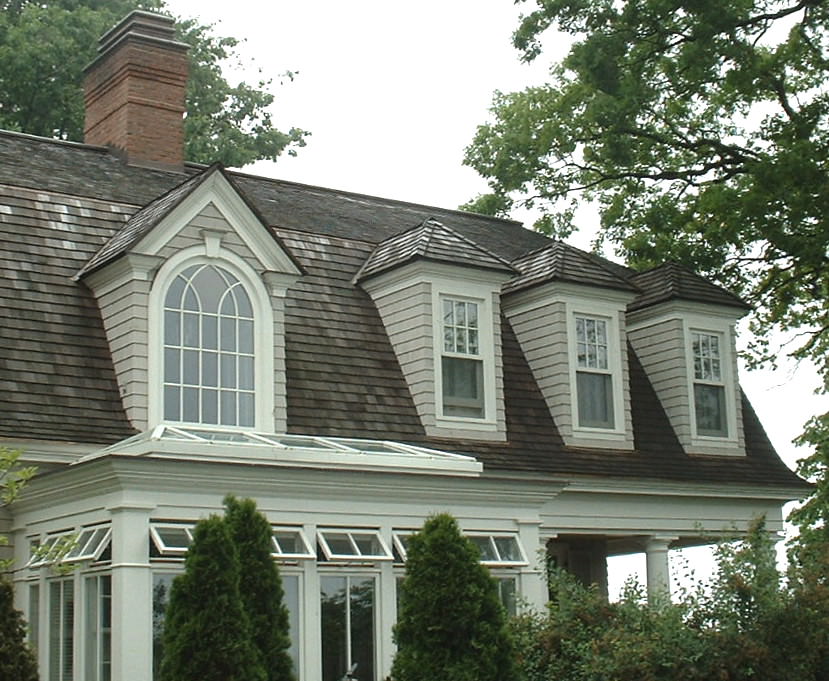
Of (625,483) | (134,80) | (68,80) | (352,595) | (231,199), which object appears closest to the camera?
(352,595)

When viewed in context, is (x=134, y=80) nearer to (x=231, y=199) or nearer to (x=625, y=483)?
(x=231, y=199)

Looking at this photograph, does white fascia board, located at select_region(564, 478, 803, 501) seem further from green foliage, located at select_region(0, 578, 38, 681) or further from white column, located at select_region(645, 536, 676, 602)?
green foliage, located at select_region(0, 578, 38, 681)

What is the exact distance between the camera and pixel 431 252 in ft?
59.7

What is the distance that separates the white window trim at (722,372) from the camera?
20656mm


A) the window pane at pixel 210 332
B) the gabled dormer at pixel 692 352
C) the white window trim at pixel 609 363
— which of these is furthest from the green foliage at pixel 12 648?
the gabled dormer at pixel 692 352

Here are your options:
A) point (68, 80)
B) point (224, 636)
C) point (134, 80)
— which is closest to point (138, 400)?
point (224, 636)

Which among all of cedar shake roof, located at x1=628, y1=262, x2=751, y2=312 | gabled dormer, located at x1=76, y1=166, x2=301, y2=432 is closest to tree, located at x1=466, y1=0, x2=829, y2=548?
cedar shake roof, located at x1=628, y1=262, x2=751, y2=312

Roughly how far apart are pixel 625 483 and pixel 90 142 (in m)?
9.41

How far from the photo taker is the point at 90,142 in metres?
Answer: 21.3

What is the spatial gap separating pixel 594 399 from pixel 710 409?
231 cm

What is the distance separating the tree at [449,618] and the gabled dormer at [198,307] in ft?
13.7

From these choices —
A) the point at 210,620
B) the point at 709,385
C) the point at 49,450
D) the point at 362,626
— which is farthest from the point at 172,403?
the point at 709,385

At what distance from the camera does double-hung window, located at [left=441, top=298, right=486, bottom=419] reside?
59.9 ft

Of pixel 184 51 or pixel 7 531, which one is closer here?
pixel 7 531
